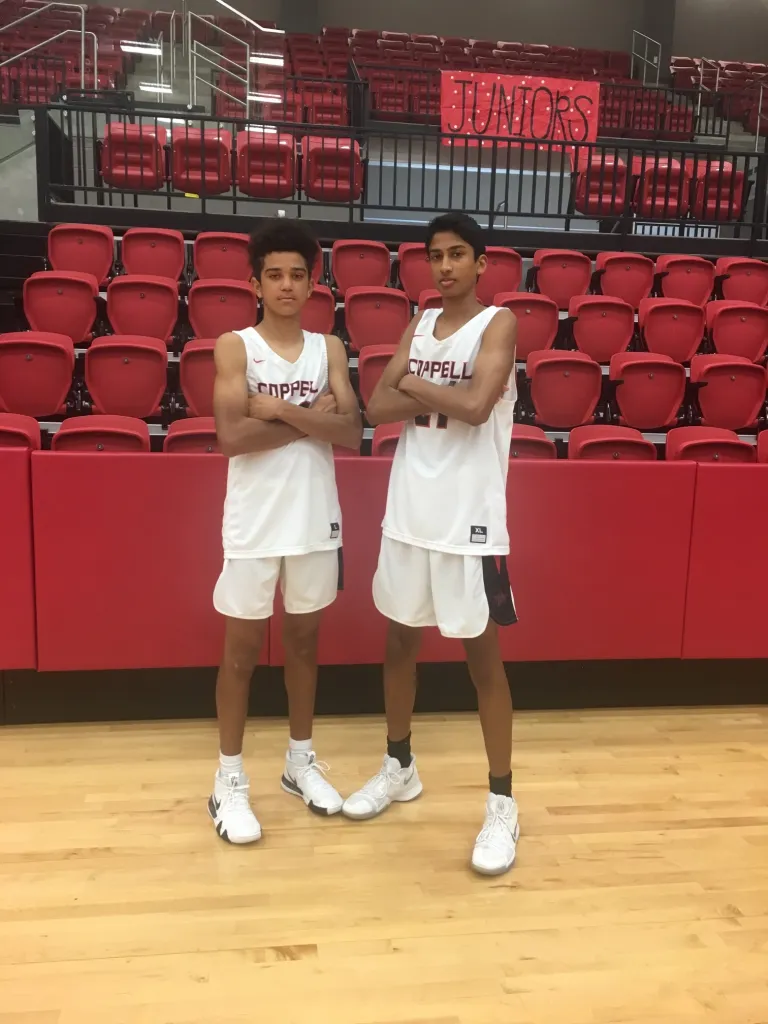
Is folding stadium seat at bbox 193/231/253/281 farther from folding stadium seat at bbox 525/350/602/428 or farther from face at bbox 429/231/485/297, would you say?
face at bbox 429/231/485/297

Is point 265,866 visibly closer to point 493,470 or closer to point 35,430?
point 493,470

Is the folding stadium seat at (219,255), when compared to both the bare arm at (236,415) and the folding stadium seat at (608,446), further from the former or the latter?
the bare arm at (236,415)

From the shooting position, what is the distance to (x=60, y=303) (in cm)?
425

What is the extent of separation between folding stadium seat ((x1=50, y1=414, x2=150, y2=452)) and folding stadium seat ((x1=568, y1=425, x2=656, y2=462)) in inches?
63.3

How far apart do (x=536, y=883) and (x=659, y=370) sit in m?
2.88

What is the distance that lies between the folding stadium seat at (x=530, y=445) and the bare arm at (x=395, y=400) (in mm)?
1219

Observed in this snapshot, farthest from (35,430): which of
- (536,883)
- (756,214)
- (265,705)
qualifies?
(756,214)

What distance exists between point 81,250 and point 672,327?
3546mm

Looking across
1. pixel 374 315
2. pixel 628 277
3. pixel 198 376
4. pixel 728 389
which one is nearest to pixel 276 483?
pixel 198 376

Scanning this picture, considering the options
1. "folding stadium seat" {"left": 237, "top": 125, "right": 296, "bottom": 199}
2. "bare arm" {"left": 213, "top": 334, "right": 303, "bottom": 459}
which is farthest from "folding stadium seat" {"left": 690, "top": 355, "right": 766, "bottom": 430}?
"folding stadium seat" {"left": 237, "top": 125, "right": 296, "bottom": 199}

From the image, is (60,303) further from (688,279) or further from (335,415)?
(688,279)

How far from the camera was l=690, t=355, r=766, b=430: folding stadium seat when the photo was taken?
4.12 meters

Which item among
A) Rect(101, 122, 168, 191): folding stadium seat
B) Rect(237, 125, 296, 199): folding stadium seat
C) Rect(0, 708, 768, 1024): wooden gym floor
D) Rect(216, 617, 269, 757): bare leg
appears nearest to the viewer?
Rect(0, 708, 768, 1024): wooden gym floor

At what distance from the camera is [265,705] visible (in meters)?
2.62
